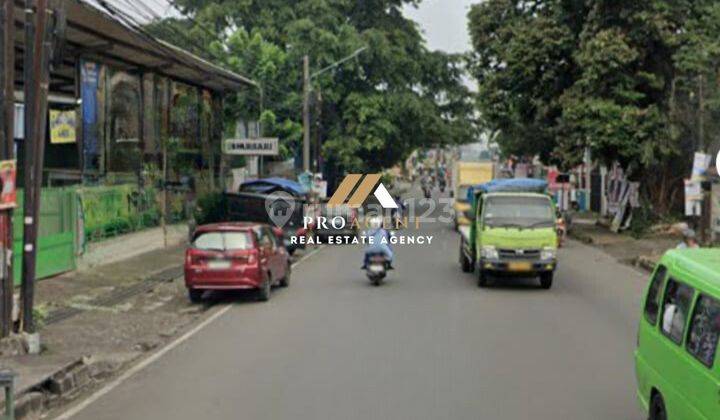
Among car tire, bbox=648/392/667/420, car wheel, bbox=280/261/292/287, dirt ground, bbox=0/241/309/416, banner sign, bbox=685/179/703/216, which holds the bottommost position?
dirt ground, bbox=0/241/309/416

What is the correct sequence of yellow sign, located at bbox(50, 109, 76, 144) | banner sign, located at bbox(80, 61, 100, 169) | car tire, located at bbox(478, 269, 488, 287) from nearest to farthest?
1. car tire, located at bbox(478, 269, 488, 287)
2. yellow sign, located at bbox(50, 109, 76, 144)
3. banner sign, located at bbox(80, 61, 100, 169)

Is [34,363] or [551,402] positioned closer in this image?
[551,402]

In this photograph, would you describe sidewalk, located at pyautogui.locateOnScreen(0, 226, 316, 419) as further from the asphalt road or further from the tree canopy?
the tree canopy

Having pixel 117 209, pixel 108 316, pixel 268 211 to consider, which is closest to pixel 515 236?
pixel 108 316

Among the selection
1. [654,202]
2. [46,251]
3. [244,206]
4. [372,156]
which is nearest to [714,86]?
[654,202]

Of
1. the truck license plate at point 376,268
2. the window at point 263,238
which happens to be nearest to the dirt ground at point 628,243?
the truck license plate at point 376,268

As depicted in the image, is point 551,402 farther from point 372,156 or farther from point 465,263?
point 372,156

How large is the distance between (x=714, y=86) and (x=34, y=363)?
25.2m

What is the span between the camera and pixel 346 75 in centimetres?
5297

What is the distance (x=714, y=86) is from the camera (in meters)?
30.1

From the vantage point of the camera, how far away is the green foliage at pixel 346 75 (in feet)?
165

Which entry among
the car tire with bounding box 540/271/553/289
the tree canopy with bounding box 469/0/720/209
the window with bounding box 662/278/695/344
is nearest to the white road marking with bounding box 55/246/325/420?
the window with bounding box 662/278/695/344

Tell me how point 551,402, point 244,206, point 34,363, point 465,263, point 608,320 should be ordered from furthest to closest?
point 244,206
point 465,263
point 608,320
point 34,363
point 551,402

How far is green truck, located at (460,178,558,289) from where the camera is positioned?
1908 centimetres
